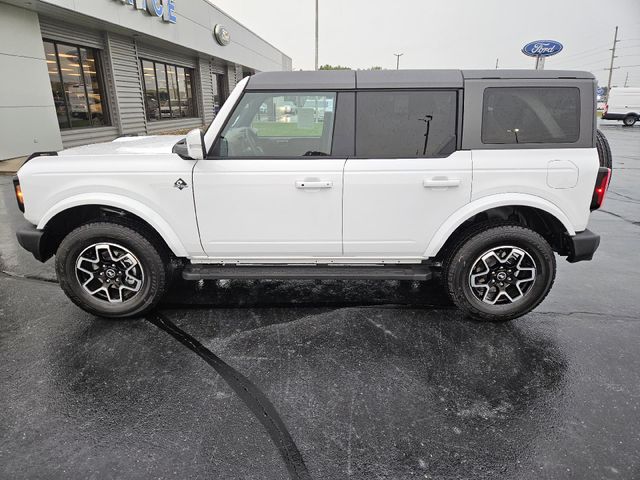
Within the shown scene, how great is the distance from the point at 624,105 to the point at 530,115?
36.5 metres

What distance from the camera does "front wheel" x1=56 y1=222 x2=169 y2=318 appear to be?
11.2 ft

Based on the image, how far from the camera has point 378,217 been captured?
11.0ft

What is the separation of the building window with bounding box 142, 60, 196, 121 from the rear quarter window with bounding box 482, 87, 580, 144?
56.8ft

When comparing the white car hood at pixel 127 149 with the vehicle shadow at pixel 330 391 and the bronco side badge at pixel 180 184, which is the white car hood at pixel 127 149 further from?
the vehicle shadow at pixel 330 391

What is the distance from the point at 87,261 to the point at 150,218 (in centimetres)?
69

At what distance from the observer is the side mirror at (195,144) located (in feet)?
10.2

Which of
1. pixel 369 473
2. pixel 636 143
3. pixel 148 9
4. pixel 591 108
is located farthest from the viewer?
pixel 636 143

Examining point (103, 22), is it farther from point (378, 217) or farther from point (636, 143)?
point (636, 143)

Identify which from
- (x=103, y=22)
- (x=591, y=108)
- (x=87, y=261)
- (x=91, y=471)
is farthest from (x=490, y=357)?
(x=103, y=22)

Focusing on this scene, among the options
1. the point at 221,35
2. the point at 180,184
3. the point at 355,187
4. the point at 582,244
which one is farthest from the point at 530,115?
the point at 221,35

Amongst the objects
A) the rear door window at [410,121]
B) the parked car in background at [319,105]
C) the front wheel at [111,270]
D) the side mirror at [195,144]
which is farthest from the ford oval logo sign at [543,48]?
the front wheel at [111,270]

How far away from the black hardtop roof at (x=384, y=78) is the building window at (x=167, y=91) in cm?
1640

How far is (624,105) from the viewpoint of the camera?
104ft

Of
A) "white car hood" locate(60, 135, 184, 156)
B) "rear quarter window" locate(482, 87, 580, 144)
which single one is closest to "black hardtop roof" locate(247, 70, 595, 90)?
"rear quarter window" locate(482, 87, 580, 144)
